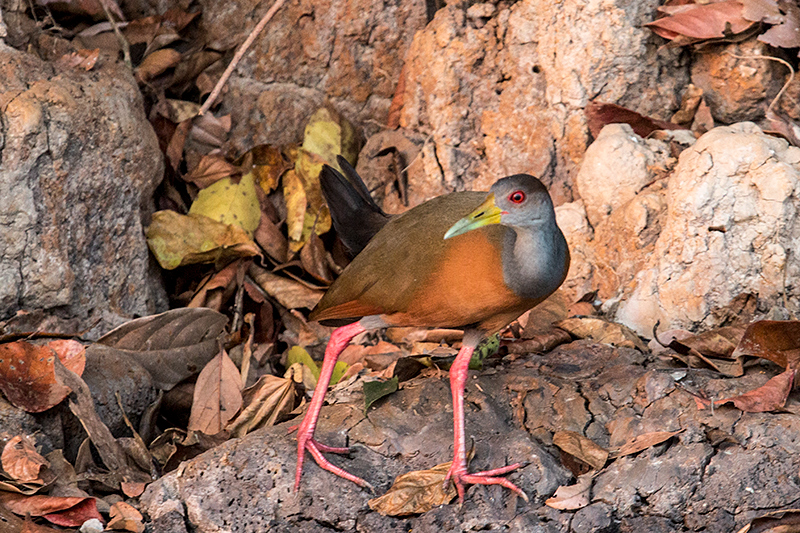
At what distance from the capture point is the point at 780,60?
440cm

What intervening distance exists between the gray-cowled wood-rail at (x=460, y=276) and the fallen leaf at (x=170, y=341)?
35.7 inches

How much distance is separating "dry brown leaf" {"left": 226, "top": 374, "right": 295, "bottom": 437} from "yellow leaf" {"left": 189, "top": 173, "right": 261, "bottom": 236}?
130cm

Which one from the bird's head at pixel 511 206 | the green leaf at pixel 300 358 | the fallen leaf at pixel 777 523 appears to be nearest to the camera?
the fallen leaf at pixel 777 523

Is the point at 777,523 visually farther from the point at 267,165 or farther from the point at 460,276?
the point at 267,165

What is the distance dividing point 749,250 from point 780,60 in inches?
40.9

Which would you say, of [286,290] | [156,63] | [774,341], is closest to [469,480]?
[774,341]

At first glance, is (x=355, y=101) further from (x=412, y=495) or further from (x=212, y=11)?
(x=412, y=495)

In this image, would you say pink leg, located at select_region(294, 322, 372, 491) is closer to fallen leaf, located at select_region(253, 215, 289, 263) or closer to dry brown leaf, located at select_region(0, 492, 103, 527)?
dry brown leaf, located at select_region(0, 492, 103, 527)

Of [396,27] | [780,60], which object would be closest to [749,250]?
[780,60]

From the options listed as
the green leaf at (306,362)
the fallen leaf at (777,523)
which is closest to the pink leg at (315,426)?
the green leaf at (306,362)

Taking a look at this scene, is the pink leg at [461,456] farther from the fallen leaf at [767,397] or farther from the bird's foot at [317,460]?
the fallen leaf at [767,397]

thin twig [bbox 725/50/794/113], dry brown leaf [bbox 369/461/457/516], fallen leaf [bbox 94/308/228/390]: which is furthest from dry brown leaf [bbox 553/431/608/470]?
thin twig [bbox 725/50/794/113]

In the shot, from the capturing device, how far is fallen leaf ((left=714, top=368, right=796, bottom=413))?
3.38 meters

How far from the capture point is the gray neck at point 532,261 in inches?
134
